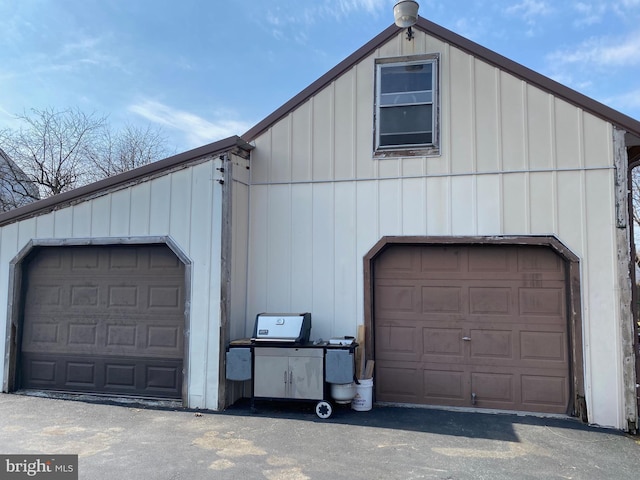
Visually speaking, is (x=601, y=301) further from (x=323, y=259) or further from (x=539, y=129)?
(x=323, y=259)

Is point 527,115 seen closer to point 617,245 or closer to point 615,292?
point 617,245

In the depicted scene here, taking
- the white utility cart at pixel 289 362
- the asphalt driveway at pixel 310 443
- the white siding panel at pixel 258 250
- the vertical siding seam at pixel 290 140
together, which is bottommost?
the asphalt driveway at pixel 310 443

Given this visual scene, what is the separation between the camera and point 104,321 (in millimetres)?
7238

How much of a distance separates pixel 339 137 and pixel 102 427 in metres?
4.99

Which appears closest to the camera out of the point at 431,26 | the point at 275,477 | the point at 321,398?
the point at 275,477

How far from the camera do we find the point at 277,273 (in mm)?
7070

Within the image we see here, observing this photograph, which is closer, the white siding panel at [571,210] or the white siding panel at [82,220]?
the white siding panel at [571,210]

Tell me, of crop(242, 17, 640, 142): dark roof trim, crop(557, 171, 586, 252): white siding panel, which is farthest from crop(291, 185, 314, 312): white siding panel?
crop(557, 171, 586, 252): white siding panel

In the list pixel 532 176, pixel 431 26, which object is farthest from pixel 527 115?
pixel 431 26

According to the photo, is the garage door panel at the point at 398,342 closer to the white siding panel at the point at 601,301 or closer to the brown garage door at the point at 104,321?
the white siding panel at the point at 601,301

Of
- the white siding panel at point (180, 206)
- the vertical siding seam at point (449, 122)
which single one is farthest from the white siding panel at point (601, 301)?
the white siding panel at point (180, 206)

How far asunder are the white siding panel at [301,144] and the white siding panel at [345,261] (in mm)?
590

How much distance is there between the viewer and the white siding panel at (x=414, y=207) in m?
6.62

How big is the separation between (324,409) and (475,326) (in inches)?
94.1
